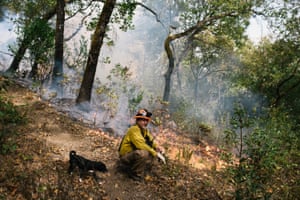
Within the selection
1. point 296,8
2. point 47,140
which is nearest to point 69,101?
point 47,140

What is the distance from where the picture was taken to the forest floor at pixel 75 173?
4273 mm

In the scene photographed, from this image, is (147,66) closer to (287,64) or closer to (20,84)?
(287,64)

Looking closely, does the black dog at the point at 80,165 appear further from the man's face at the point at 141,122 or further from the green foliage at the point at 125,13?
the green foliage at the point at 125,13

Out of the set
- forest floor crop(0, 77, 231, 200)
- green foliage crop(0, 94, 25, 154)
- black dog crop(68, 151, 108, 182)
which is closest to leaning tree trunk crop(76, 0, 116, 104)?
forest floor crop(0, 77, 231, 200)

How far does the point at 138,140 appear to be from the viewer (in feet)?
16.9

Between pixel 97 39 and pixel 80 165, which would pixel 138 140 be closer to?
pixel 80 165

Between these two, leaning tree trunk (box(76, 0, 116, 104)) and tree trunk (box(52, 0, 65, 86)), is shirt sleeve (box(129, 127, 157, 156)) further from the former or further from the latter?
tree trunk (box(52, 0, 65, 86))

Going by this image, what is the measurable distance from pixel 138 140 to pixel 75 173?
4.10ft

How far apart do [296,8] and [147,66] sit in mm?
36273

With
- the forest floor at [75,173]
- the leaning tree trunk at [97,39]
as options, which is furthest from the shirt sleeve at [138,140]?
the leaning tree trunk at [97,39]

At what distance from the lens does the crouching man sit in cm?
516

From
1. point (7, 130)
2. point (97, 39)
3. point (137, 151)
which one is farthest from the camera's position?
point (97, 39)

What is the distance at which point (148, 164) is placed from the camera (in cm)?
544

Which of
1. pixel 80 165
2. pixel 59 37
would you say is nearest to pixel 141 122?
pixel 80 165
